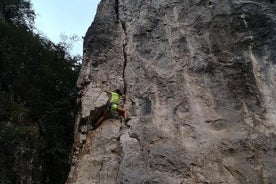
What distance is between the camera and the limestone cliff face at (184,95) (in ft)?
29.4

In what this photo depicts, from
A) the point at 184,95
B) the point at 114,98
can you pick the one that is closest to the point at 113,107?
the point at 114,98

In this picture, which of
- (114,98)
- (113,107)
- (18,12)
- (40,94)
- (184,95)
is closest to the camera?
(184,95)

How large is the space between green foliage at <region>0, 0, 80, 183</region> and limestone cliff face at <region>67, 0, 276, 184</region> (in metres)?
3.80

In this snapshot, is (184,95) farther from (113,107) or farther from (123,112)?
(113,107)

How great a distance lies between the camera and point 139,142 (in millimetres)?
9945

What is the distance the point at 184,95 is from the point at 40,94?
7.80m

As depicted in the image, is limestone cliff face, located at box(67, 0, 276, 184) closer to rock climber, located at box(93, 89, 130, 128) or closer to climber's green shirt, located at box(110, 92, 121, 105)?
rock climber, located at box(93, 89, 130, 128)

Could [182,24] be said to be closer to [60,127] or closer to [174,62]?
[174,62]

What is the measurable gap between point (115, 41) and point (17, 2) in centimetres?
946

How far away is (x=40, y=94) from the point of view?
16188 mm

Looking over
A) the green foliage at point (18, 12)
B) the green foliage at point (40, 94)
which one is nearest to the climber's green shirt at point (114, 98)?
the green foliage at point (40, 94)

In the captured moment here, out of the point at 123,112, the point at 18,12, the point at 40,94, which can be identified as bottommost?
the point at 123,112

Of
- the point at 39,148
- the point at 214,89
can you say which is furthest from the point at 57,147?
the point at 214,89

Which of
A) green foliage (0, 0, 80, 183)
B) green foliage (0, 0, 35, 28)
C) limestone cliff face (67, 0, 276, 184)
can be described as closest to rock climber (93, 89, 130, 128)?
limestone cliff face (67, 0, 276, 184)
